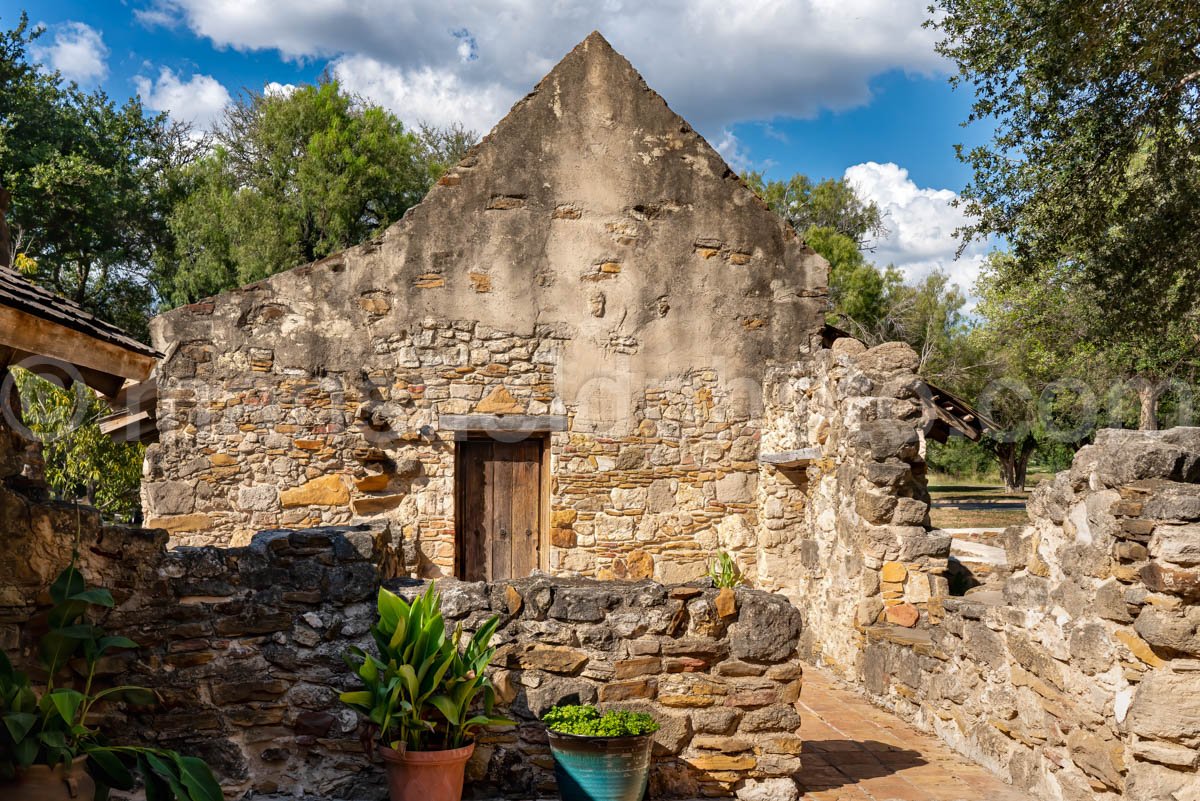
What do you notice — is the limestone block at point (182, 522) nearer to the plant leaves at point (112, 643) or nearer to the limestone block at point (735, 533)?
the plant leaves at point (112, 643)

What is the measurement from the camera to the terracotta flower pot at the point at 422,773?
4.40m

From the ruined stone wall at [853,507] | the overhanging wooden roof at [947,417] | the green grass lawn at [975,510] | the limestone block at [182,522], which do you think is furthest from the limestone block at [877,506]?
the limestone block at [182,522]

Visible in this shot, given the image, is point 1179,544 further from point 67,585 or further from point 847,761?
point 67,585

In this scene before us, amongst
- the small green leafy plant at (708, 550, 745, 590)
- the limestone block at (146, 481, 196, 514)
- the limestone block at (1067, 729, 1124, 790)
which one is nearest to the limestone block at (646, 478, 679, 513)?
the small green leafy plant at (708, 550, 745, 590)

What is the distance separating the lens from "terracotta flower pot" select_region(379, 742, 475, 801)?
4.40 metres

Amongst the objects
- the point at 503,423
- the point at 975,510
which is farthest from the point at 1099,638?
the point at 975,510

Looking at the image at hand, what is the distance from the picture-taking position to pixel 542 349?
371 inches

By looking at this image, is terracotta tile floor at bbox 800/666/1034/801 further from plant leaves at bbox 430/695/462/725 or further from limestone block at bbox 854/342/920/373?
limestone block at bbox 854/342/920/373

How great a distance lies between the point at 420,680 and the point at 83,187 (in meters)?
18.4

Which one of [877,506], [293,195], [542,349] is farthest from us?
[293,195]

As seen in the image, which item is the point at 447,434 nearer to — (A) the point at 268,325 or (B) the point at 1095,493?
(A) the point at 268,325

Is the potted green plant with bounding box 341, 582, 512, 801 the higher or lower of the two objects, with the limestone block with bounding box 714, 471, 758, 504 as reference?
lower

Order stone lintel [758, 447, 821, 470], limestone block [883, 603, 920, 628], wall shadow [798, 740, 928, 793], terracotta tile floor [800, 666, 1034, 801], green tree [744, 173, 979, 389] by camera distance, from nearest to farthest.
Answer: terracotta tile floor [800, 666, 1034, 801], wall shadow [798, 740, 928, 793], limestone block [883, 603, 920, 628], stone lintel [758, 447, 821, 470], green tree [744, 173, 979, 389]

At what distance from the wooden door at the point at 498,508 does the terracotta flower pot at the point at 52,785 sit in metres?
5.47
